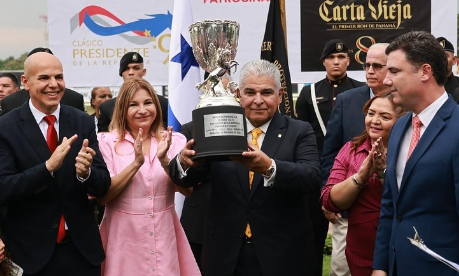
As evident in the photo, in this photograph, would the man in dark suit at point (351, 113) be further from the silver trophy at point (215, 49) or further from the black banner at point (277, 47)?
the silver trophy at point (215, 49)

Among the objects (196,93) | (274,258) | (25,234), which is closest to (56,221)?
(25,234)

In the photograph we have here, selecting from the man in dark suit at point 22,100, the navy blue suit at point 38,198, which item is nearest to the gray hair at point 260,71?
the navy blue suit at point 38,198

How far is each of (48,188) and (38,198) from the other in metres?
0.10

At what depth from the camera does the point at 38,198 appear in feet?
15.0

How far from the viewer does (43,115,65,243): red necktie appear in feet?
15.1

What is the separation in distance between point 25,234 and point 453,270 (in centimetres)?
261

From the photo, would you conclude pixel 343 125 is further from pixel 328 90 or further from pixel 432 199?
pixel 432 199

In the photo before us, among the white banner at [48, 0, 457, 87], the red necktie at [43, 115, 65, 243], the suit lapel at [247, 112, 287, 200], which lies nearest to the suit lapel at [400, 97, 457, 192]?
the suit lapel at [247, 112, 287, 200]

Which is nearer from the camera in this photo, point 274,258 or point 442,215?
point 442,215

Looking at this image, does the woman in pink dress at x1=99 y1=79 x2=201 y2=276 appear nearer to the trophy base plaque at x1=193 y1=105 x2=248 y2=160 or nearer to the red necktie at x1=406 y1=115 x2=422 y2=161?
the trophy base plaque at x1=193 y1=105 x2=248 y2=160

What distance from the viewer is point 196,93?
283 inches

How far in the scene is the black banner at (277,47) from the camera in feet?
23.2

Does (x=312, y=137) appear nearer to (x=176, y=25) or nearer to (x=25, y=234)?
(x=25, y=234)

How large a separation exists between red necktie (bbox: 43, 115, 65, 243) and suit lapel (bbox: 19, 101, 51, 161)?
0.05 metres
